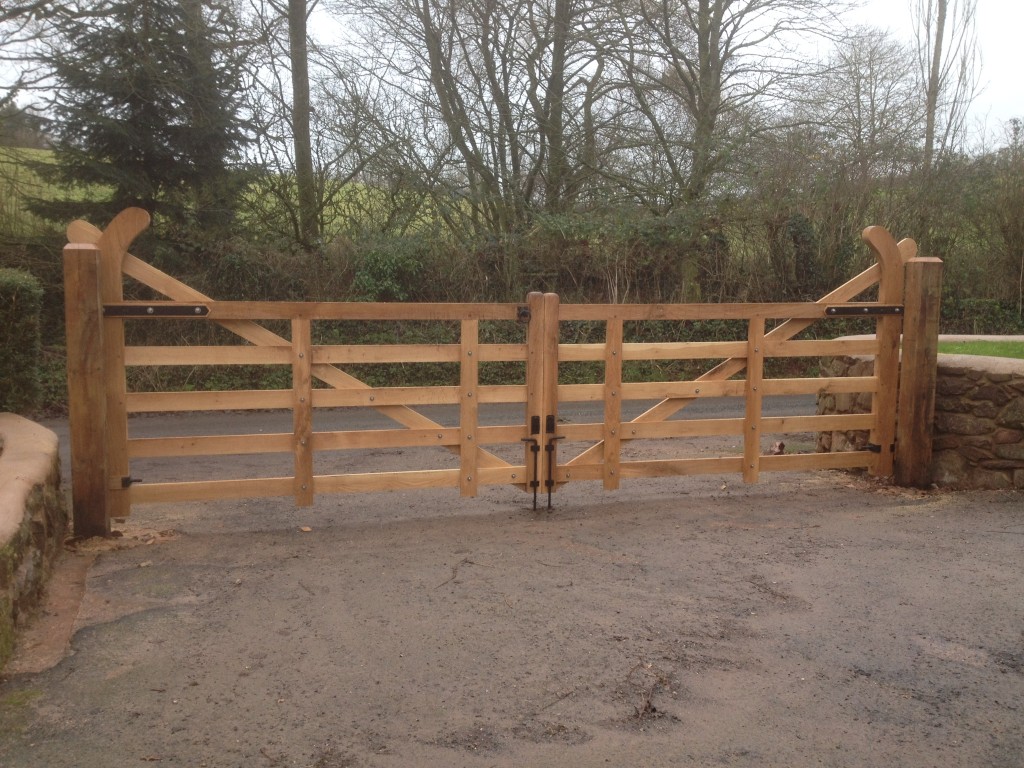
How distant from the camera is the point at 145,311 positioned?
19.5 feet

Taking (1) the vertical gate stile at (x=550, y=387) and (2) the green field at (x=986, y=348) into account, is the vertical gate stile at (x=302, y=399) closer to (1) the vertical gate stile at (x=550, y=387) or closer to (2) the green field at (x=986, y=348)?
(1) the vertical gate stile at (x=550, y=387)

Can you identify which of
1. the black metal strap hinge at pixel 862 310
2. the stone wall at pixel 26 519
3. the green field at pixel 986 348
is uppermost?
the black metal strap hinge at pixel 862 310

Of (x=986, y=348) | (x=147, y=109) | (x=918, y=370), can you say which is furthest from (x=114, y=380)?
(x=147, y=109)

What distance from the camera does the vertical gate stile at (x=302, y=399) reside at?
6328 mm

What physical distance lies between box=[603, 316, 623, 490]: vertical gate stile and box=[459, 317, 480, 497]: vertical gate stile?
1.01 metres

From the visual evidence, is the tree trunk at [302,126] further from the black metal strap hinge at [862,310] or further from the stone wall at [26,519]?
the black metal strap hinge at [862,310]

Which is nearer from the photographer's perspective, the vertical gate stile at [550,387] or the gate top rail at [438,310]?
the gate top rail at [438,310]

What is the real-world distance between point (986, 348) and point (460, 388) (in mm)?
6812

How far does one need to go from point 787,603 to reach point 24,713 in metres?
3.70

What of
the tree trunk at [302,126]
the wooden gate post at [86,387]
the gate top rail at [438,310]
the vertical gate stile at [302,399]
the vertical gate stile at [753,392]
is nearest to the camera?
the wooden gate post at [86,387]

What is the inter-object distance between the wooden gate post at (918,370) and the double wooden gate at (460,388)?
0.04ft

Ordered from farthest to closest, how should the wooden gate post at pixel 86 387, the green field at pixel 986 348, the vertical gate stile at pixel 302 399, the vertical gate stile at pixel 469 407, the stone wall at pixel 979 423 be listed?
the green field at pixel 986 348, the stone wall at pixel 979 423, the vertical gate stile at pixel 469 407, the vertical gate stile at pixel 302 399, the wooden gate post at pixel 86 387

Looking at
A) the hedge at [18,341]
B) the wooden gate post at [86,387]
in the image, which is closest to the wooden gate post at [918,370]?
the wooden gate post at [86,387]

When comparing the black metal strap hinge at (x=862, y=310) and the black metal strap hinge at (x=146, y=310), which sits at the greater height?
the black metal strap hinge at (x=862, y=310)
